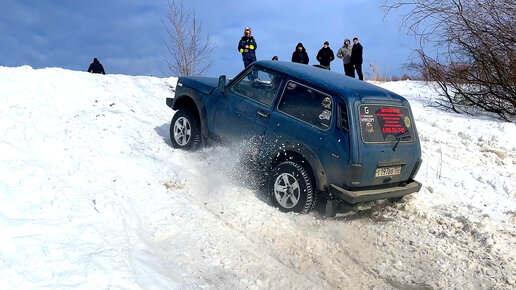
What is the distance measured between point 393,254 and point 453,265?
0.57 m

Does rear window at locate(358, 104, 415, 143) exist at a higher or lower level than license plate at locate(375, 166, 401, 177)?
higher

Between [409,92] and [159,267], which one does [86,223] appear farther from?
[409,92]

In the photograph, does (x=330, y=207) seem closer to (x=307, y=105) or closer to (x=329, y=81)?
(x=307, y=105)

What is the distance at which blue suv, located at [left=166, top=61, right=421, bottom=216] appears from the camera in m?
4.52

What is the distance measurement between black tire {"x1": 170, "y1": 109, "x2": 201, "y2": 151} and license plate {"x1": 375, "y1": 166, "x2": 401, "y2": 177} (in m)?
2.87

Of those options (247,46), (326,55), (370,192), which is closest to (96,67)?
(247,46)

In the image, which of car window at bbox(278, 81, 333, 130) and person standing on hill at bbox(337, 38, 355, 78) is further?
person standing on hill at bbox(337, 38, 355, 78)

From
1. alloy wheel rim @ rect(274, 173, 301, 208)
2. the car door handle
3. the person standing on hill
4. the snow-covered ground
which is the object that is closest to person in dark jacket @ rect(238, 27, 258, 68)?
the person standing on hill

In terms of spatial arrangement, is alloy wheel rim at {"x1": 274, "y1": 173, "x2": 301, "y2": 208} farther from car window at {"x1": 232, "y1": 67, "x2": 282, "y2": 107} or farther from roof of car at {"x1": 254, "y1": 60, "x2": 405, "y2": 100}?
roof of car at {"x1": 254, "y1": 60, "x2": 405, "y2": 100}

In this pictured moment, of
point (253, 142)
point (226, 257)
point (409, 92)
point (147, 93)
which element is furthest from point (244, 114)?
point (409, 92)

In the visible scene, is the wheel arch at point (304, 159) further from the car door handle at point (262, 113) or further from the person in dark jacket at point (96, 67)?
the person in dark jacket at point (96, 67)

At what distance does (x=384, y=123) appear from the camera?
4762 millimetres

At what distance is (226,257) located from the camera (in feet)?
12.3

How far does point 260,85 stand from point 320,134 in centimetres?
128
